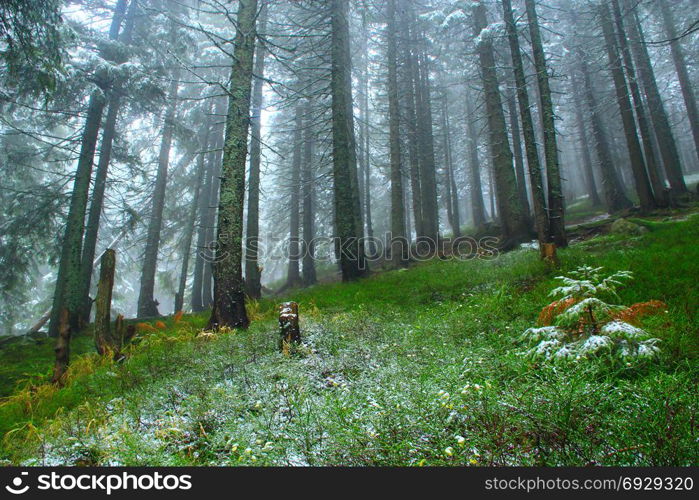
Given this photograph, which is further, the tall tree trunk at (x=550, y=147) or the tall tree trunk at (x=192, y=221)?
the tall tree trunk at (x=192, y=221)

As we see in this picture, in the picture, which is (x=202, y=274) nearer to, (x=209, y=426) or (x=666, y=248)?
(x=209, y=426)

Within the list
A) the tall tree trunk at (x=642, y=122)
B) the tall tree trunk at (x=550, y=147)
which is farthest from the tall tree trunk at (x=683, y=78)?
the tall tree trunk at (x=550, y=147)

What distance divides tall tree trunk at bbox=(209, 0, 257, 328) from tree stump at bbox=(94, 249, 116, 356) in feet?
6.10

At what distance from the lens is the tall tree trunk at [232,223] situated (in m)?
7.15

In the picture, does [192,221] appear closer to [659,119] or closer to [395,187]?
[395,187]

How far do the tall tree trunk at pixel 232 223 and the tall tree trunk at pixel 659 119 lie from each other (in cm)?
1802

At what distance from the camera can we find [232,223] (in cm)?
730

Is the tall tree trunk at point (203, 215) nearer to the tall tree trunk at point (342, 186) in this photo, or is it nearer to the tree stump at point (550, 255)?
the tall tree trunk at point (342, 186)

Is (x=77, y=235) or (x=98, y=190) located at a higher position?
(x=98, y=190)

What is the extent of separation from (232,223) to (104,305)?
2.82m

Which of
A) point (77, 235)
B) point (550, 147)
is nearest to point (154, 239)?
point (77, 235)

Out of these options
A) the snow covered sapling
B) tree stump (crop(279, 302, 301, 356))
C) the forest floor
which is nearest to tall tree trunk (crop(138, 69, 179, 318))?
the forest floor
